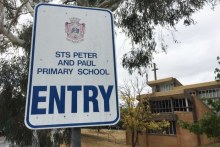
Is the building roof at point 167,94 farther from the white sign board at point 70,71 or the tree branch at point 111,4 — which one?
the white sign board at point 70,71

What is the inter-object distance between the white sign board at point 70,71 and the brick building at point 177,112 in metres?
21.9

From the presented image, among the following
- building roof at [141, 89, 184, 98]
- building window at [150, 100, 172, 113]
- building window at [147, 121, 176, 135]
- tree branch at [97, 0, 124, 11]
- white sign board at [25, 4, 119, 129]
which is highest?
tree branch at [97, 0, 124, 11]

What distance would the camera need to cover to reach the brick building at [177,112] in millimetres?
23844

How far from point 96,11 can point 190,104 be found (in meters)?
24.9

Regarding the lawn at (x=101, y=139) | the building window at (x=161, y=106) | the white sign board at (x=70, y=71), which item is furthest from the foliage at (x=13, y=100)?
the building window at (x=161, y=106)

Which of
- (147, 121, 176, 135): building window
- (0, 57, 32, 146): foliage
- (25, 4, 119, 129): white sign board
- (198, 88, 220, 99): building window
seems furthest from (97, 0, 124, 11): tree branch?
(198, 88, 220, 99): building window

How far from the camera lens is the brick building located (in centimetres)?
2384

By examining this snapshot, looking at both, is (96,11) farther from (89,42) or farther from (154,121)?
(154,121)

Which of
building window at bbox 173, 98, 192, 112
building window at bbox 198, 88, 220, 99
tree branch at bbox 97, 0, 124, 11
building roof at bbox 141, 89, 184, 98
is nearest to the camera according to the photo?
tree branch at bbox 97, 0, 124, 11

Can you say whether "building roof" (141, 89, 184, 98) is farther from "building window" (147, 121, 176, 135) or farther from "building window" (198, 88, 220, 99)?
"building window" (198, 88, 220, 99)

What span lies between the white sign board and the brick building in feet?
71.9

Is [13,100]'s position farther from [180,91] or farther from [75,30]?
[180,91]

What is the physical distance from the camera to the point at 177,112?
23.8 meters

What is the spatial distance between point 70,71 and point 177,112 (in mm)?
23112
